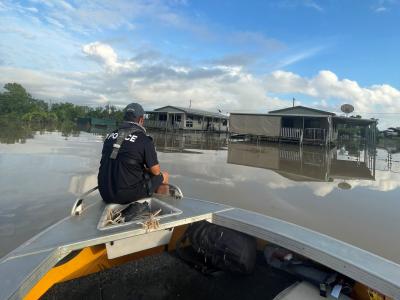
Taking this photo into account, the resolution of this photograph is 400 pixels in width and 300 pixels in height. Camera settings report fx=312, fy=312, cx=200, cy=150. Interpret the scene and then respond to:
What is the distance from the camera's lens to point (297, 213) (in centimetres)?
602

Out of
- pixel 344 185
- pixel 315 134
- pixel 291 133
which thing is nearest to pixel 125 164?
pixel 344 185

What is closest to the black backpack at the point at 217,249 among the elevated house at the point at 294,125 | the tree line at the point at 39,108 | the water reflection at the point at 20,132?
the water reflection at the point at 20,132

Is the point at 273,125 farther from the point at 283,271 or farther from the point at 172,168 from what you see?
the point at 283,271

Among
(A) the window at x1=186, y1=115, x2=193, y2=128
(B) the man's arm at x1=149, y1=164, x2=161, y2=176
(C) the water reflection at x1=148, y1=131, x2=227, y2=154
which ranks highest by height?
(A) the window at x1=186, y1=115, x2=193, y2=128

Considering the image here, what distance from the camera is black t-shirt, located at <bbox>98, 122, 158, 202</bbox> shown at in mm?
2957

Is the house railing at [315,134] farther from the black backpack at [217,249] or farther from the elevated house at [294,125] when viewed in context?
the black backpack at [217,249]

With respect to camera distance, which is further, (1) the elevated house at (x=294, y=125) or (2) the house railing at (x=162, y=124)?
(2) the house railing at (x=162, y=124)

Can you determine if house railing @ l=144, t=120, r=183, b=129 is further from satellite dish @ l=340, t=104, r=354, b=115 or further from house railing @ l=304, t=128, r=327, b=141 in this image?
satellite dish @ l=340, t=104, r=354, b=115

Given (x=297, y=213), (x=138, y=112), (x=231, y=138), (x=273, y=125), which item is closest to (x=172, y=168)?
(x=297, y=213)

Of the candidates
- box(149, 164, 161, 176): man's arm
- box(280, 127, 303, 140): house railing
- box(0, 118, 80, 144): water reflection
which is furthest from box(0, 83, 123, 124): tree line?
box(149, 164, 161, 176): man's arm

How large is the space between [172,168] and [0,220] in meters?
6.19

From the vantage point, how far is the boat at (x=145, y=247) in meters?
1.78

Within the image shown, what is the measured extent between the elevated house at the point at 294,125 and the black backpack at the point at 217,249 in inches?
917

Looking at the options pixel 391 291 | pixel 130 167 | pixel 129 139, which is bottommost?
pixel 391 291
